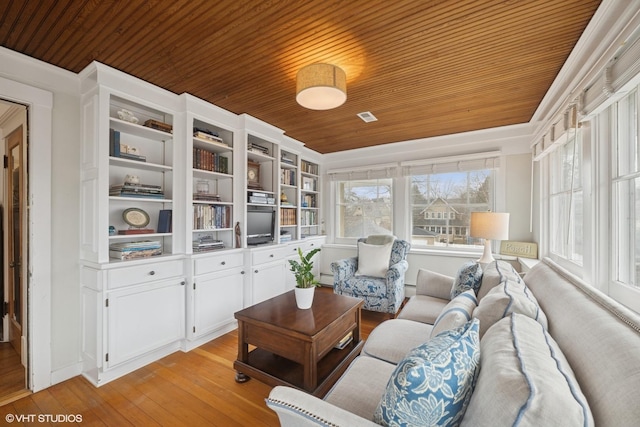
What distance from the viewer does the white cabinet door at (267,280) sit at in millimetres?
3182

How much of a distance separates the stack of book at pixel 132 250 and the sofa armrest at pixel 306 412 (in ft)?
6.23

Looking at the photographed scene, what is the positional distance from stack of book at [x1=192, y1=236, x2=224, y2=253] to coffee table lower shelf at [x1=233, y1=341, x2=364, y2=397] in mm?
1194

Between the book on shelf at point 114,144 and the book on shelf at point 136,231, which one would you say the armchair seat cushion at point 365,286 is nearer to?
the book on shelf at point 136,231

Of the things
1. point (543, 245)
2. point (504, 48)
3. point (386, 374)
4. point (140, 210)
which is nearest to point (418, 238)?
point (543, 245)

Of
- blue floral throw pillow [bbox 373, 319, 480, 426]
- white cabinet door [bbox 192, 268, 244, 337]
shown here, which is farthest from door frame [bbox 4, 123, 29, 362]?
blue floral throw pillow [bbox 373, 319, 480, 426]

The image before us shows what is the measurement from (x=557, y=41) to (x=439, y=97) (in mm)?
946

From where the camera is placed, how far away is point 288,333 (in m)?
1.81

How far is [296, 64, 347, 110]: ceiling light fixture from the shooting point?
1.91m

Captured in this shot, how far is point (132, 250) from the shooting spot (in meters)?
2.25

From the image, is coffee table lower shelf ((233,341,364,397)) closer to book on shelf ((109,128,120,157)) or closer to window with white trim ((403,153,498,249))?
book on shelf ((109,128,120,157))

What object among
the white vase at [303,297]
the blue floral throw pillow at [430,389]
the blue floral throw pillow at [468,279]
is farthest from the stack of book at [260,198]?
the blue floral throw pillow at [430,389]

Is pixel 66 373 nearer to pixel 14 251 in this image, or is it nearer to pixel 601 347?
pixel 14 251

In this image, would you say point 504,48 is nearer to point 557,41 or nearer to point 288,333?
point 557,41

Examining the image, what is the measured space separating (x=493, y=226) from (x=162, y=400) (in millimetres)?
3290
